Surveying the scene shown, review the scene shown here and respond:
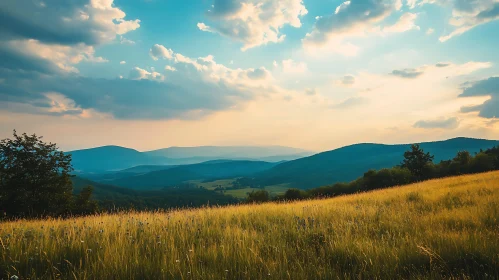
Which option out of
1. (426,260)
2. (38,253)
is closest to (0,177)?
(38,253)

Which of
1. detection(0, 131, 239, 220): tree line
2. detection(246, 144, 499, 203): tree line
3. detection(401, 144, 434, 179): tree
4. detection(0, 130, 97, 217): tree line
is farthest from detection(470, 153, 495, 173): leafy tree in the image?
detection(0, 130, 97, 217): tree line

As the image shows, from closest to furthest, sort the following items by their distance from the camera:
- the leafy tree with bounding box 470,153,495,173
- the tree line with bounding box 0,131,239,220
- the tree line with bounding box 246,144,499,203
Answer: the tree line with bounding box 0,131,239,220
the leafy tree with bounding box 470,153,495,173
the tree line with bounding box 246,144,499,203

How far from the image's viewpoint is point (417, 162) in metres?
69.8

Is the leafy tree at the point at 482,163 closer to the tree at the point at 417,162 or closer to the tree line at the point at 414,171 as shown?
the tree line at the point at 414,171

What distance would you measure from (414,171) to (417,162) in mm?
2827

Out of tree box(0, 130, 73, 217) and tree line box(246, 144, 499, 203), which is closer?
tree box(0, 130, 73, 217)

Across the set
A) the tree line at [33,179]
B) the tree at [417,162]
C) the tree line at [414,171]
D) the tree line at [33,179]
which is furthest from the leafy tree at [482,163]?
the tree line at [33,179]

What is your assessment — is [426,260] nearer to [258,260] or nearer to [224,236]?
[258,260]

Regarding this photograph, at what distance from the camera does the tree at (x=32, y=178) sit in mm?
28797

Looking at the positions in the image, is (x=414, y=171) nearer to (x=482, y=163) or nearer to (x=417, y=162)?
(x=417, y=162)

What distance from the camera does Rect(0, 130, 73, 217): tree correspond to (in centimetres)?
2880

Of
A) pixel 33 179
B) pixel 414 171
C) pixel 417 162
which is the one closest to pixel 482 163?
pixel 417 162

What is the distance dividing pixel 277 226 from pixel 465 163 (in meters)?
76.5

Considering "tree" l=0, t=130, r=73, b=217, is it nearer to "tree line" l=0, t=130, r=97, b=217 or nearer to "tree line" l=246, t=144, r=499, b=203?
"tree line" l=0, t=130, r=97, b=217
